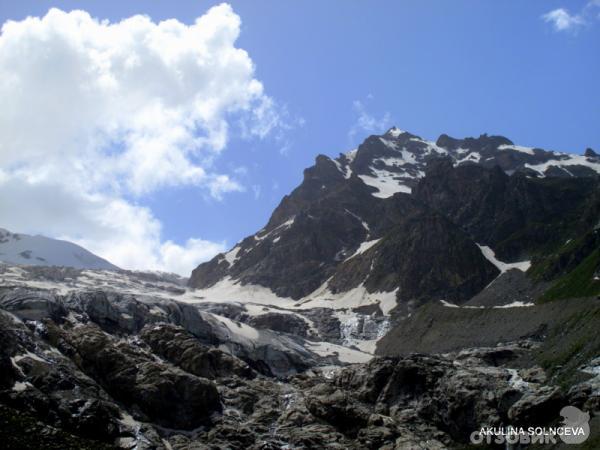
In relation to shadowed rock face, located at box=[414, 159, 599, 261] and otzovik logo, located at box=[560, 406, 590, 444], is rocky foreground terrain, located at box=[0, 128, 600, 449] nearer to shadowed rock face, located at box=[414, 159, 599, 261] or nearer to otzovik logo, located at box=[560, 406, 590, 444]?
otzovik logo, located at box=[560, 406, 590, 444]

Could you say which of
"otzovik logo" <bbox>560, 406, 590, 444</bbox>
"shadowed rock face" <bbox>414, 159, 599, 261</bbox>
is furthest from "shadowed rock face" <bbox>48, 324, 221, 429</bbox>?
"shadowed rock face" <bbox>414, 159, 599, 261</bbox>

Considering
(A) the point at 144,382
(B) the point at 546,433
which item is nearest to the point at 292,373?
(A) the point at 144,382

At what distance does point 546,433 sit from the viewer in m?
53.6

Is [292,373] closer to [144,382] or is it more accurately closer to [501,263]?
[144,382]

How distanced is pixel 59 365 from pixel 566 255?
104 meters

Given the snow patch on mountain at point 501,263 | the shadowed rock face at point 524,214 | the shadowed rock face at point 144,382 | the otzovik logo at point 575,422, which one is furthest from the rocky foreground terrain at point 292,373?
the shadowed rock face at point 524,214

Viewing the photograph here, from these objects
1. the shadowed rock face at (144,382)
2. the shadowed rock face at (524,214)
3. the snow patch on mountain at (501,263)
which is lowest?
the shadowed rock face at (144,382)

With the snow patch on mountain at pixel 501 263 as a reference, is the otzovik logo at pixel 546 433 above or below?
below

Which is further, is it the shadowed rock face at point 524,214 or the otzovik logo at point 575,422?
the shadowed rock face at point 524,214

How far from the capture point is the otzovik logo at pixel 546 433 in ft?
162

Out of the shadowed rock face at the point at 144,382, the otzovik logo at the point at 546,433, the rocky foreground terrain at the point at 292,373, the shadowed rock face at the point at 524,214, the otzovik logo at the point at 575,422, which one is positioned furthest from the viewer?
the shadowed rock face at the point at 524,214

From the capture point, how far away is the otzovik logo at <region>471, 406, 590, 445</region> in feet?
162

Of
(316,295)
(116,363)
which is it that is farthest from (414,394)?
(316,295)

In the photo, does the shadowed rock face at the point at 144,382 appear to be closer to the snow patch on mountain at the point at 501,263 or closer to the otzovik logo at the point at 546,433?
the otzovik logo at the point at 546,433
